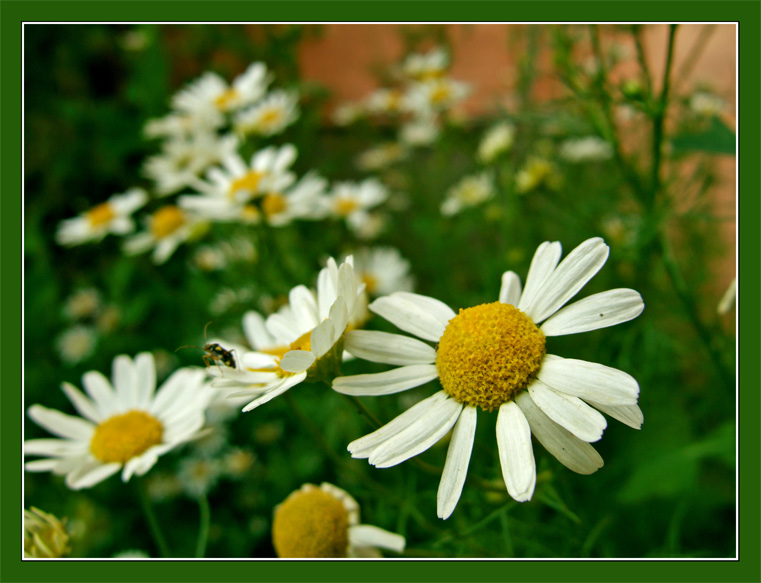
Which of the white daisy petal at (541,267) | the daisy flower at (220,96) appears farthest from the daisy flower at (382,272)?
the white daisy petal at (541,267)

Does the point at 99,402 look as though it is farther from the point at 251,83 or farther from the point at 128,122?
the point at 128,122

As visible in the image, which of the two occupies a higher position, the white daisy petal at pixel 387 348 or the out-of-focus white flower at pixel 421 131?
the out-of-focus white flower at pixel 421 131

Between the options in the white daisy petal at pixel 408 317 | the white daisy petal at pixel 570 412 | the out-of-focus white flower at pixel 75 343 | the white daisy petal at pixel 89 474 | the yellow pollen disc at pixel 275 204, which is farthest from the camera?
the out-of-focus white flower at pixel 75 343

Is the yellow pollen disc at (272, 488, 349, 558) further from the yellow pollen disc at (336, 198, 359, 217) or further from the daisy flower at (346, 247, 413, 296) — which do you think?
the yellow pollen disc at (336, 198, 359, 217)

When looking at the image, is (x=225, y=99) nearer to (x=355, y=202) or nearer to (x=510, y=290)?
(x=355, y=202)

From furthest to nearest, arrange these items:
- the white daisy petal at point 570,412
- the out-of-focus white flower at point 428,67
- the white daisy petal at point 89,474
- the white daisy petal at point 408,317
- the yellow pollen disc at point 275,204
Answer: the out-of-focus white flower at point 428,67 < the yellow pollen disc at point 275,204 < the white daisy petal at point 89,474 < the white daisy petal at point 408,317 < the white daisy petal at point 570,412

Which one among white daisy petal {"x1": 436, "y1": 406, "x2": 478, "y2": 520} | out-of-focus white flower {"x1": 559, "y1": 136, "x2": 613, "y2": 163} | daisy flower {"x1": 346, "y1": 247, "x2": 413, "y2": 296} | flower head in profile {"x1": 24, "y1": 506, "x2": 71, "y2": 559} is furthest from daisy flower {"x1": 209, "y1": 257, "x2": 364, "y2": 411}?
out-of-focus white flower {"x1": 559, "y1": 136, "x2": 613, "y2": 163}

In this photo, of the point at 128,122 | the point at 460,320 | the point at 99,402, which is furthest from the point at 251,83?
the point at 460,320

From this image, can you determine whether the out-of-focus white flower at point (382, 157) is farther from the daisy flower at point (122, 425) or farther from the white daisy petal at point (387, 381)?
the white daisy petal at point (387, 381)

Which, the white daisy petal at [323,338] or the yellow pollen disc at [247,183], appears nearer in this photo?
the white daisy petal at [323,338]
